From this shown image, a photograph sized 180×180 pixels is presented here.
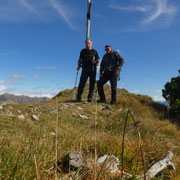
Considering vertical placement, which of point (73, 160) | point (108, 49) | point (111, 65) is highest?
point (108, 49)

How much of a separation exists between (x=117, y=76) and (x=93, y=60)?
1.55 m

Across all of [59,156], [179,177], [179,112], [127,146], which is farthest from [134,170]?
[179,112]

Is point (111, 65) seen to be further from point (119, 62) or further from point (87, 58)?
point (87, 58)

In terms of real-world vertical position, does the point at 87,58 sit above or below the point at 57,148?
above

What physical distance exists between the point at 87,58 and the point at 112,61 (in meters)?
1.32

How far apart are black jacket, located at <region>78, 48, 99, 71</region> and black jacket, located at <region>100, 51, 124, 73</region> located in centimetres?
50

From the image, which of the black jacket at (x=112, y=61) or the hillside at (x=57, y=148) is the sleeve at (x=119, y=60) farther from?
the hillside at (x=57, y=148)

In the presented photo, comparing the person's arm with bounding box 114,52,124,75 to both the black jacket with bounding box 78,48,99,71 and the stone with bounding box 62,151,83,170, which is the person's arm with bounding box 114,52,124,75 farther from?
the stone with bounding box 62,151,83,170

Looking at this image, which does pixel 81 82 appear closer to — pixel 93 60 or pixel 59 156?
pixel 93 60

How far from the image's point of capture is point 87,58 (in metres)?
9.23

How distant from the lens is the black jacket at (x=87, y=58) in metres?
9.18

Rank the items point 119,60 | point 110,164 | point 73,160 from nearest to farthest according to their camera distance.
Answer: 1. point 110,164
2. point 73,160
3. point 119,60

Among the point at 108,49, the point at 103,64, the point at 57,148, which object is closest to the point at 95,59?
the point at 103,64

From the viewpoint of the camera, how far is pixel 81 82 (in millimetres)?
9695
